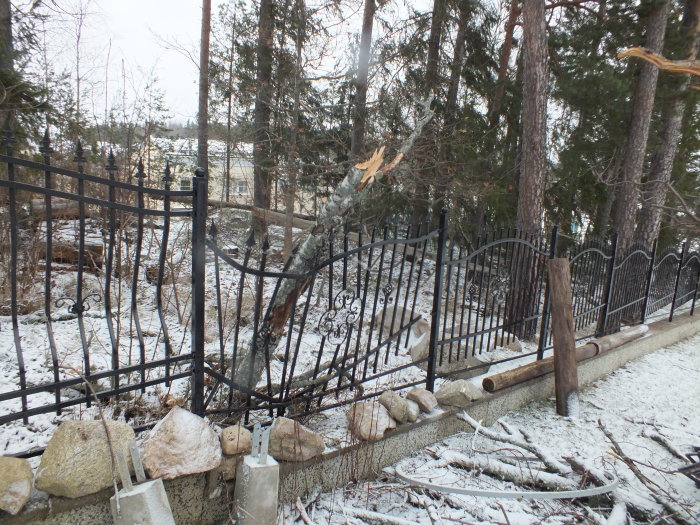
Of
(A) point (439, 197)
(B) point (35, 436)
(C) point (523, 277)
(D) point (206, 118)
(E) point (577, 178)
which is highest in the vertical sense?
(D) point (206, 118)

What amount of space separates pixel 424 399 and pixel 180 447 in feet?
6.05

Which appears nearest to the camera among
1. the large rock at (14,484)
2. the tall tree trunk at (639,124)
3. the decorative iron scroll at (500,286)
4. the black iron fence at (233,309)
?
the large rock at (14,484)

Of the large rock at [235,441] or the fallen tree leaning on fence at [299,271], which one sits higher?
the fallen tree leaning on fence at [299,271]

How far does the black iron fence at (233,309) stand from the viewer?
7.13 ft

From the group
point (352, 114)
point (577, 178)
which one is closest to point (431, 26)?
point (352, 114)

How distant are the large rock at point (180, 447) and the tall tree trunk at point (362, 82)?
26.1 feet

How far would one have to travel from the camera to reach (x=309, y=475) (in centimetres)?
247

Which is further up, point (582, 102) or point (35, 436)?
point (582, 102)

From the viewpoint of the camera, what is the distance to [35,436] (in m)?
2.36

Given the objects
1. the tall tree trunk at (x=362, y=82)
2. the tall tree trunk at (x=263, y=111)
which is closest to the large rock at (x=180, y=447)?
the tall tree trunk at (x=263, y=111)

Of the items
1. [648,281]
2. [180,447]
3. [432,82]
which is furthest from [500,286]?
[432,82]

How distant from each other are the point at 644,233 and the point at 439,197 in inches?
176

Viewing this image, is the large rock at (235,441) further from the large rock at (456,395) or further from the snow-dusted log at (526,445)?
the snow-dusted log at (526,445)

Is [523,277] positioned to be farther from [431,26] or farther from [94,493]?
[431,26]
